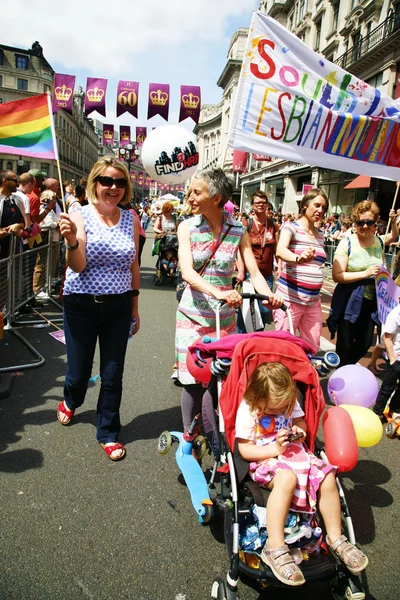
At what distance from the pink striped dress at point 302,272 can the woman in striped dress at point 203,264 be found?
3.59ft

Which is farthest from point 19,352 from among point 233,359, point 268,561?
point 268,561

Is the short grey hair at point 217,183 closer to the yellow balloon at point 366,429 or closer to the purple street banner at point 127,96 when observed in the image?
the yellow balloon at point 366,429

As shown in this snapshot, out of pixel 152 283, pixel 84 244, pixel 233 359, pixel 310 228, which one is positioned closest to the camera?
pixel 233 359

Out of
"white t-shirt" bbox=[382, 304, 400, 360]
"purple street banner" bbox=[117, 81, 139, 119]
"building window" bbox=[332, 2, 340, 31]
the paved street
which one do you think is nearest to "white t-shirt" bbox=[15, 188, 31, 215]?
the paved street

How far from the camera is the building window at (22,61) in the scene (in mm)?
67812

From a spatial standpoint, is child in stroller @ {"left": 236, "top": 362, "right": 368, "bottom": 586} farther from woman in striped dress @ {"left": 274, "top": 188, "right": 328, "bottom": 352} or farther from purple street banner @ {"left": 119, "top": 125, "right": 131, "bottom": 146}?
purple street banner @ {"left": 119, "top": 125, "right": 131, "bottom": 146}

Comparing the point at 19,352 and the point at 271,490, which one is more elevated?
the point at 271,490

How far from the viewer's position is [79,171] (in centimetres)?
9225

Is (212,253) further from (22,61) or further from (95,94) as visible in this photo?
(22,61)

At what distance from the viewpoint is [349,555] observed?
6.31 feet

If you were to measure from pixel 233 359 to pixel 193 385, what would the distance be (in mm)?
774

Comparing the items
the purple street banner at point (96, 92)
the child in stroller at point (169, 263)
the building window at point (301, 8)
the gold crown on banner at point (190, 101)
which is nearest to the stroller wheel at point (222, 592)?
the child in stroller at point (169, 263)

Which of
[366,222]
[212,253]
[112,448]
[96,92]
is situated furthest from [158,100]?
[112,448]

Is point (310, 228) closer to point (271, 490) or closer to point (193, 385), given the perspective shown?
point (193, 385)
